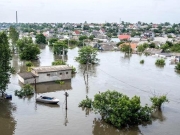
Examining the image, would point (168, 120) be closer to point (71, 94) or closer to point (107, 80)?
point (71, 94)

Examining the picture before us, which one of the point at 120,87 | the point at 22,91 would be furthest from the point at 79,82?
the point at 22,91

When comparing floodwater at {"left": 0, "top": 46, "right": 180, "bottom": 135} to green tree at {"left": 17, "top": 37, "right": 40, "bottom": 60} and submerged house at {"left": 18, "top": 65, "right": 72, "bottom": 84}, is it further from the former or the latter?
green tree at {"left": 17, "top": 37, "right": 40, "bottom": 60}

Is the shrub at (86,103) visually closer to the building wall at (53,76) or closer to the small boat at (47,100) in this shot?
the small boat at (47,100)

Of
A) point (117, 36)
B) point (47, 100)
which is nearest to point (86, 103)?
point (47, 100)

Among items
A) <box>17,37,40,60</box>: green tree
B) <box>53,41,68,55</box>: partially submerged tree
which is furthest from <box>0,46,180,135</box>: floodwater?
<box>53,41,68,55</box>: partially submerged tree

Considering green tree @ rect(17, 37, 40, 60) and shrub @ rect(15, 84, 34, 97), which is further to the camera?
green tree @ rect(17, 37, 40, 60)

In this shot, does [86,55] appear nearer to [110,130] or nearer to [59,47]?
[59,47]
